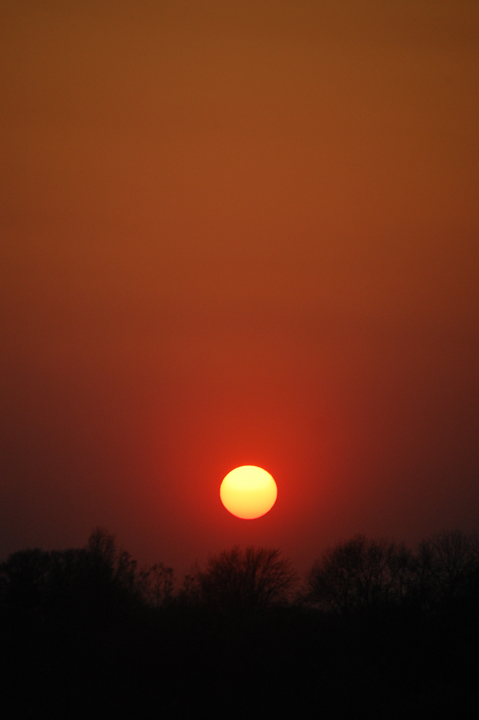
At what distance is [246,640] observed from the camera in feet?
128

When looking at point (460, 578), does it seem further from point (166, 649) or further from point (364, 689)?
point (166, 649)

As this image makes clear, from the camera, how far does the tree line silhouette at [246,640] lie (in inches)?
1300

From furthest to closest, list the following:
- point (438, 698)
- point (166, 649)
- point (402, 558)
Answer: point (402, 558)
point (166, 649)
point (438, 698)

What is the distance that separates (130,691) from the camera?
35.3 metres

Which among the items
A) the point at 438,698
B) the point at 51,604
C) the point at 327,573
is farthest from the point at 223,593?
the point at 438,698

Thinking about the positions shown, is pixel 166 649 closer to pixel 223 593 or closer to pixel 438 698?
pixel 223 593

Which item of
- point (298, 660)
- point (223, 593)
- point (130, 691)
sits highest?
point (223, 593)

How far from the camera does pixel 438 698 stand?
30.6 m

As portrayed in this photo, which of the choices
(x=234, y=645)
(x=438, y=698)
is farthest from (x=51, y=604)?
(x=438, y=698)

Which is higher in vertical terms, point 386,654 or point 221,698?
point 386,654

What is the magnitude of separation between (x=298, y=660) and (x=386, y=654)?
189 inches

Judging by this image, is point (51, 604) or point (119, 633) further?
point (51, 604)

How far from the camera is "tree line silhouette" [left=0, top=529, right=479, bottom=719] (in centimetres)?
3303

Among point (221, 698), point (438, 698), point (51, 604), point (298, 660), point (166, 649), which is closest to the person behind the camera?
point (438, 698)
